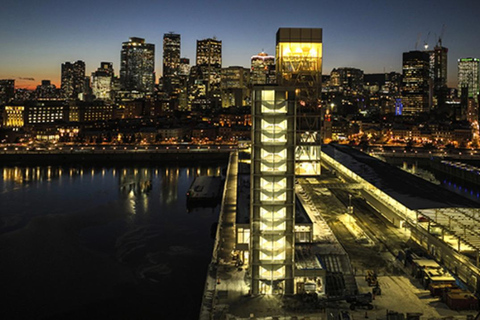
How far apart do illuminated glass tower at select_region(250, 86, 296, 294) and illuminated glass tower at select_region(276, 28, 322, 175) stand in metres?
13.4

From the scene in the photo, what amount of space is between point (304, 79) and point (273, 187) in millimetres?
15774

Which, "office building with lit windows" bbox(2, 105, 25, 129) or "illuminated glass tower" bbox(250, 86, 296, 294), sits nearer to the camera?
"illuminated glass tower" bbox(250, 86, 296, 294)

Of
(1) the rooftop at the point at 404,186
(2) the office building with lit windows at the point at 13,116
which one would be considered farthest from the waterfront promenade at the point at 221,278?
(2) the office building with lit windows at the point at 13,116

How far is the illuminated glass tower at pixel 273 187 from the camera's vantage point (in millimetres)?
15914

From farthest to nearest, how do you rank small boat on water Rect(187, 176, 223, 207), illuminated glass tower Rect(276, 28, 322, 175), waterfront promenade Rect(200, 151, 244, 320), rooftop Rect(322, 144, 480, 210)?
small boat on water Rect(187, 176, 223, 207) → illuminated glass tower Rect(276, 28, 322, 175) → rooftop Rect(322, 144, 480, 210) → waterfront promenade Rect(200, 151, 244, 320)

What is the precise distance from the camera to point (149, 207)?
3619cm

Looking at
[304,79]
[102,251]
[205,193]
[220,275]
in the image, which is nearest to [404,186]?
[304,79]

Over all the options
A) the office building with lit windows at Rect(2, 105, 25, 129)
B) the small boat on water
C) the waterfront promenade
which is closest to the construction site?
the waterfront promenade

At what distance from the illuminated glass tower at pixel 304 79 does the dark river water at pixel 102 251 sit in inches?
333

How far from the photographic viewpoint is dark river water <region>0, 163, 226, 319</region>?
61.9 feet

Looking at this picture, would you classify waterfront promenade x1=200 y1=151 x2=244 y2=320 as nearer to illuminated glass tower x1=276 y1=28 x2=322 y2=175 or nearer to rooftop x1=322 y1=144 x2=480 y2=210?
illuminated glass tower x1=276 y1=28 x2=322 y2=175

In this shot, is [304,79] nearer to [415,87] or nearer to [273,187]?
[273,187]

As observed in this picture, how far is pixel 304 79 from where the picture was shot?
30.2m

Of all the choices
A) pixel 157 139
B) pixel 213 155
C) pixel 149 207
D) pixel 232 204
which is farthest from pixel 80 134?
pixel 232 204
